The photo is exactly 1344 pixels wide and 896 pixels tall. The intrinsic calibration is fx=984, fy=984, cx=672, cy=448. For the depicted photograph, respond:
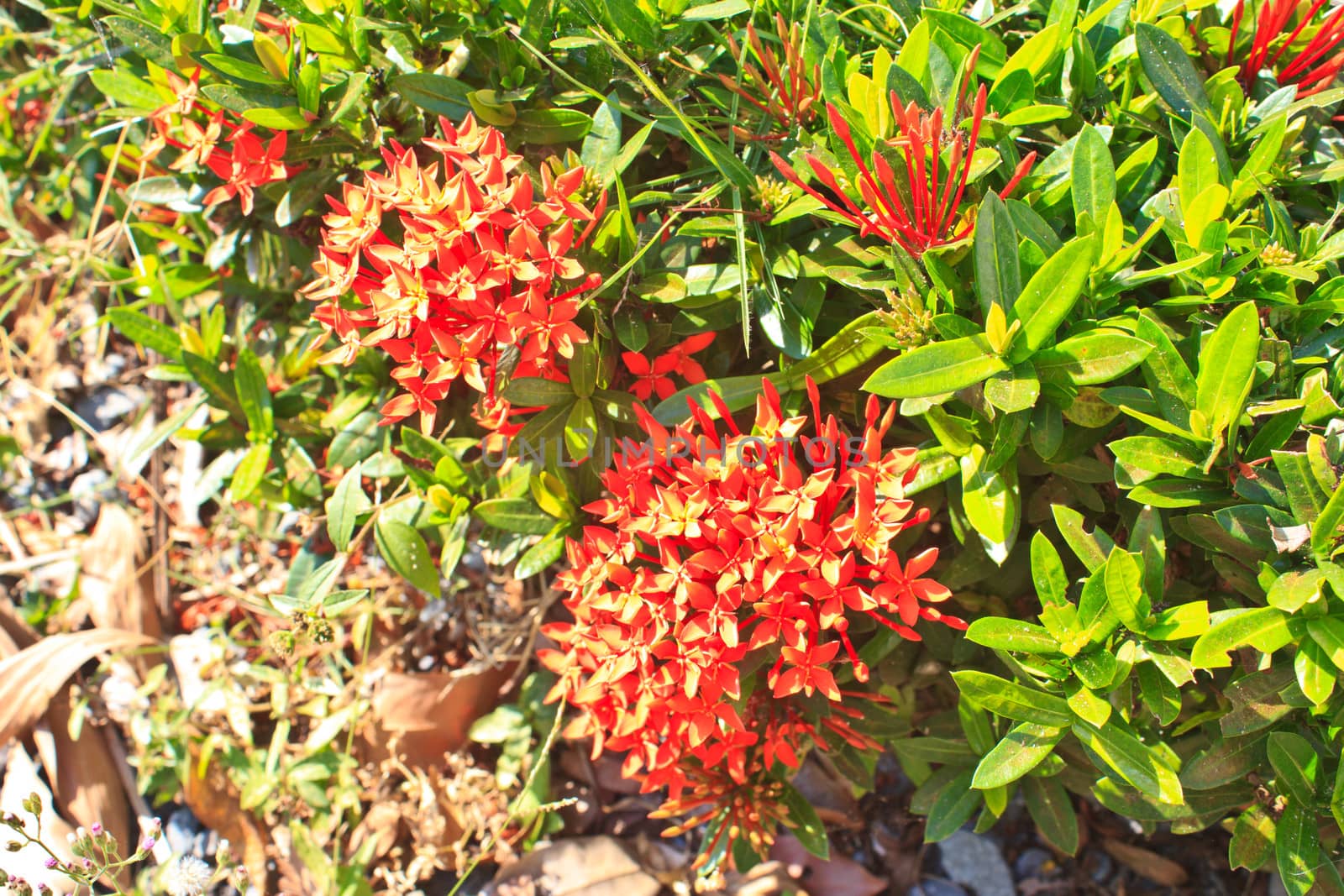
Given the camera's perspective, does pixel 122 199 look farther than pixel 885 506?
Yes

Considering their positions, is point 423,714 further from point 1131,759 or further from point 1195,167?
point 1195,167

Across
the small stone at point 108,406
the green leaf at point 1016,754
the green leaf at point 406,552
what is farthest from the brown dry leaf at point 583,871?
the small stone at point 108,406

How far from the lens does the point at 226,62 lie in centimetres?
173

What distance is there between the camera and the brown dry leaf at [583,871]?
237cm

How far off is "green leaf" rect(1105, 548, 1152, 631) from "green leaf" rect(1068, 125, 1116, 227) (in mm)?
511

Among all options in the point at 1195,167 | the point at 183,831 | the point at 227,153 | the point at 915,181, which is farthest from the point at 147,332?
the point at 1195,167

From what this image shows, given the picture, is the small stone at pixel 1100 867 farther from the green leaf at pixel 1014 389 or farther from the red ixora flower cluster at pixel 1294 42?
the red ixora flower cluster at pixel 1294 42

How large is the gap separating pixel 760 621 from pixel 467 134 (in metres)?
0.95

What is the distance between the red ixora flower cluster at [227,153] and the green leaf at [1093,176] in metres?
1.37

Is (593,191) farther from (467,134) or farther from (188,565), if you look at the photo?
(188,565)

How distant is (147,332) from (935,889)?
90.4 inches

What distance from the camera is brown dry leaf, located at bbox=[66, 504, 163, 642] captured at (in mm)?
2865

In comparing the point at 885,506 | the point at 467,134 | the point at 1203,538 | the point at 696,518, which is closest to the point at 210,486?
the point at 467,134

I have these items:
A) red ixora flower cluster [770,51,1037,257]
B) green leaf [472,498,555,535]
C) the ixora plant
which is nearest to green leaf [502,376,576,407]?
the ixora plant
